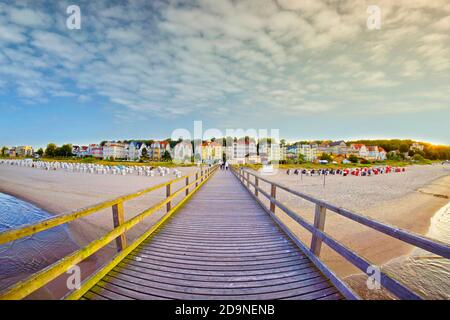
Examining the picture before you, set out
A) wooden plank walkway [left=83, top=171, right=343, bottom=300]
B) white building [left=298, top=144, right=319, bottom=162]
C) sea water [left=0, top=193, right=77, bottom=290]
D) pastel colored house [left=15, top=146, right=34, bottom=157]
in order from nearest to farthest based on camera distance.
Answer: wooden plank walkway [left=83, top=171, right=343, bottom=300] < sea water [left=0, top=193, right=77, bottom=290] < white building [left=298, top=144, right=319, bottom=162] < pastel colored house [left=15, top=146, right=34, bottom=157]

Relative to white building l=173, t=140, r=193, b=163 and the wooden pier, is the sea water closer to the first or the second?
the wooden pier

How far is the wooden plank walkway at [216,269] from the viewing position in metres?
2.41

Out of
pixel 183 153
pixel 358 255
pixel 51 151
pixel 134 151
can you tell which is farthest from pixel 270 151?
pixel 51 151

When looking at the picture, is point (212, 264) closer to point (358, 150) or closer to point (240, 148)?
point (240, 148)

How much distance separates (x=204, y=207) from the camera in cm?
Answer: 680

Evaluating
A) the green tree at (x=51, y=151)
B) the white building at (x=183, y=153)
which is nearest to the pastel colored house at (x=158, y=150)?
the white building at (x=183, y=153)

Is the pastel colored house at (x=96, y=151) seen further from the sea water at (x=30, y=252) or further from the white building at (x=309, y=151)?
the sea water at (x=30, y=252)

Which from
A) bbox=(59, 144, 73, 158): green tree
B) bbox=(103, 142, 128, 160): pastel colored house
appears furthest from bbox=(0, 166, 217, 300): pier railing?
bbox=(59, 144, 73, 158): green tree

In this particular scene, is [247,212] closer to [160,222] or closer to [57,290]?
[160,222]

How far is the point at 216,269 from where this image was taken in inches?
116

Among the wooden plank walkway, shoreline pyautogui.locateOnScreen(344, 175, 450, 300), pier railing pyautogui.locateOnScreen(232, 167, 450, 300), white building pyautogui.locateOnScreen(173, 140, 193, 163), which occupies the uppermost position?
white building pyautogui.locateOnScreen(173, 140, 193, 163)

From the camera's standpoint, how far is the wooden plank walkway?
241 centimetres

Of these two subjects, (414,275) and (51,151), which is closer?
(414,275)
